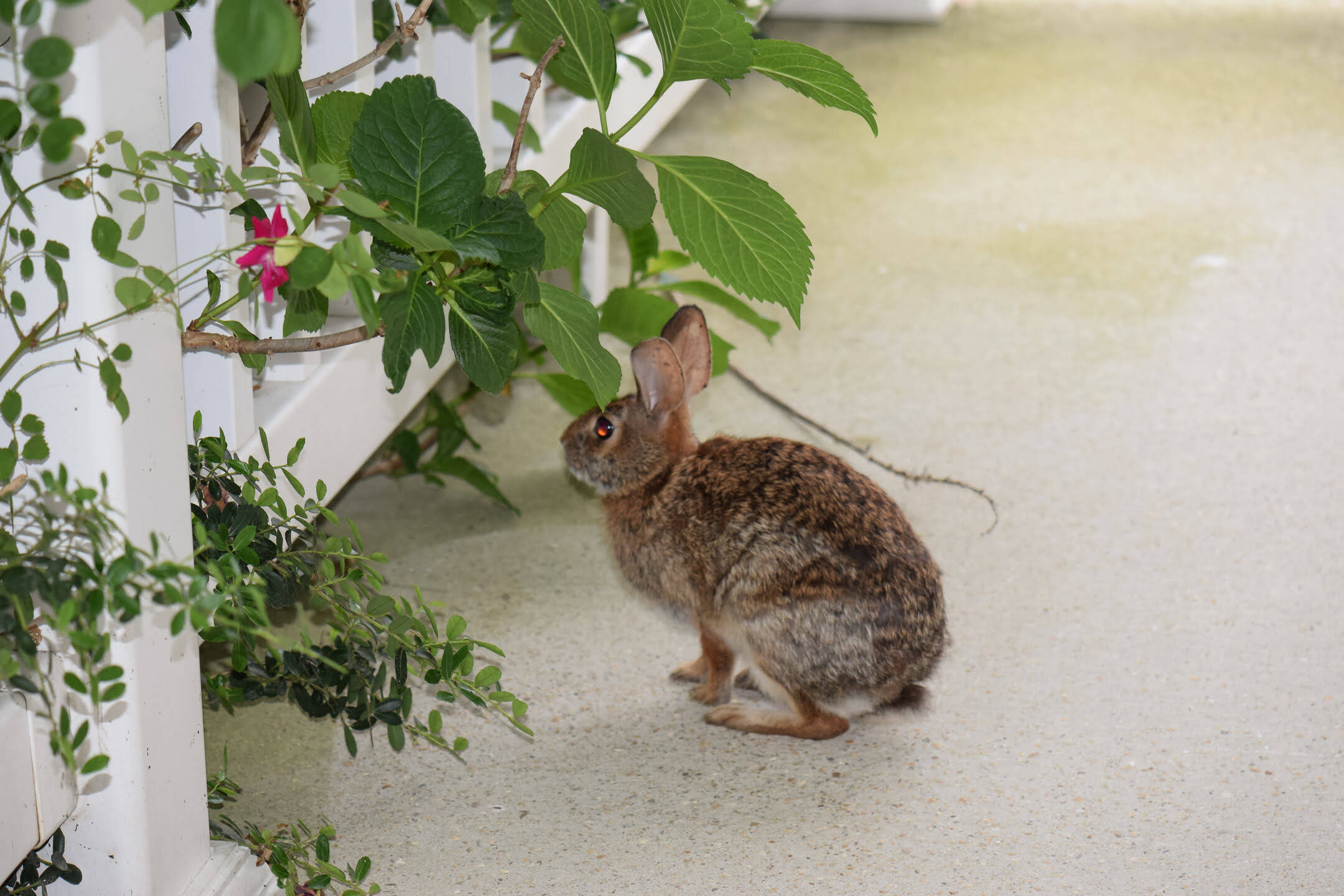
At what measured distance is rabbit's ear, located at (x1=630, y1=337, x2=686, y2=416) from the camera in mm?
2318

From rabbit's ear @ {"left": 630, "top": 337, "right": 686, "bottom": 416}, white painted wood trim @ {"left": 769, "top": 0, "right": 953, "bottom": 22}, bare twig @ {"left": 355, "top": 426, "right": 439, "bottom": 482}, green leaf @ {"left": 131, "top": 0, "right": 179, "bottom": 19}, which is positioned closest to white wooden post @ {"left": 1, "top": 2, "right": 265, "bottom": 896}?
green leaf @ {"left": 131, "top": 0, "right": 179, "bottom": 19}

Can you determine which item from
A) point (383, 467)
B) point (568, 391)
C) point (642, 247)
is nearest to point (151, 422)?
point (568, 391)

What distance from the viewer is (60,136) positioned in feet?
3.77

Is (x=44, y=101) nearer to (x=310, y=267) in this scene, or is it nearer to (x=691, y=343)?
(x=310, y=267)

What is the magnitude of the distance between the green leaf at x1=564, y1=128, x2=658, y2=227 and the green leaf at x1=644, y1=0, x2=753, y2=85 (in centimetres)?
10

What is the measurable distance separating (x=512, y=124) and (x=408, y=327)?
60.8 inches

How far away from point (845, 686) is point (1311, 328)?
96.0 inches

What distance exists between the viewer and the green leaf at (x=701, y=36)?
1.44 meters

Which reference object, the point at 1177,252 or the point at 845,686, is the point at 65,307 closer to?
the point at 845,686

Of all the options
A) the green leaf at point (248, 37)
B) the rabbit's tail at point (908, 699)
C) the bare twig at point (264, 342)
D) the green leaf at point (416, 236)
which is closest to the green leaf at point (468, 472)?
the rabbit's tail at point (908, 699)

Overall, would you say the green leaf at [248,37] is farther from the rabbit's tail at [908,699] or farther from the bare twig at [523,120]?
the rabbit's tail at [908,699]

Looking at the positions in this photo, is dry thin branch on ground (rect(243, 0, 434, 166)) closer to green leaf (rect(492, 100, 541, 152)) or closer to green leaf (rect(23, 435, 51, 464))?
green leaf (rect(23, 435, 51, 464))

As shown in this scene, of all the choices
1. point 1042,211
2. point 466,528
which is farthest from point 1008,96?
point 466,528

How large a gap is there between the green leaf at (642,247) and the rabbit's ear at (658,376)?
2.20 ft
